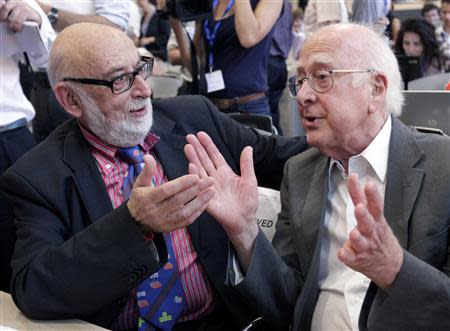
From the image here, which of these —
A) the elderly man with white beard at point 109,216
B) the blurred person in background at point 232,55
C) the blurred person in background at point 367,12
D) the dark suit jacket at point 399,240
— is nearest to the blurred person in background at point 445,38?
the blurred person in background at point 367,12

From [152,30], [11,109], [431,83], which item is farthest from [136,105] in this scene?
[152,30]

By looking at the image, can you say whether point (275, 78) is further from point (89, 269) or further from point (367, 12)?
point (89, 269)

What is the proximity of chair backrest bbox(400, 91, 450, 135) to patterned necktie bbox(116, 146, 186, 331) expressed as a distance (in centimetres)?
114

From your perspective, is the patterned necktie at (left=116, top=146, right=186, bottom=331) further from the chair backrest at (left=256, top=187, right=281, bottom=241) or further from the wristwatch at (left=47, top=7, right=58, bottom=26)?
the wristwatch at (left=47, top=7, right=58, bottom=26)

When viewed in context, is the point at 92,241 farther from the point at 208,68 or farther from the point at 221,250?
the point at 208,68

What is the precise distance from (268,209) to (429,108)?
2.80 ft

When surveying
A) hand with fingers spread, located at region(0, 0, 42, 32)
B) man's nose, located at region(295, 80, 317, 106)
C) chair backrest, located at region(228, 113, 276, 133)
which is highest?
hand with fingers spread, located at region(0, 0, 42, 32)

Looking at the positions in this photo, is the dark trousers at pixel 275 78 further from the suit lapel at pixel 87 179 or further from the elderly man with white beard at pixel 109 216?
the suit lapel at pixel 87 179

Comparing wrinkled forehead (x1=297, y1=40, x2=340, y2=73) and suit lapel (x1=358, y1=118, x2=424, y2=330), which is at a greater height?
wrinkled forehead (x1=297, y1=40, x2=340, y2=73)

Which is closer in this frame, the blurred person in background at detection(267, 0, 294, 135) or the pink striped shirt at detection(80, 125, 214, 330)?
the pink striped shirt at detection(80, 125, 214, 330)

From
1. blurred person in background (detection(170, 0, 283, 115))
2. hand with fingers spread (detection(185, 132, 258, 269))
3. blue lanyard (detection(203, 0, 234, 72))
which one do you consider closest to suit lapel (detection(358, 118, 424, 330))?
hand with fingers spread (detection(185, 132, 258, 269))

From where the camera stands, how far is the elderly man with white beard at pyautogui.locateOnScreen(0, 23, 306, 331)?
5.28 ft

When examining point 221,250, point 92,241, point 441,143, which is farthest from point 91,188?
point 441,143

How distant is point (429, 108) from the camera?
2373 millimetres
